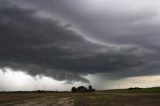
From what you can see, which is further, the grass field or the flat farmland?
the grass field

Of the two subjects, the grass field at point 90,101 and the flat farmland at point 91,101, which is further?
the grass field at point 90,101

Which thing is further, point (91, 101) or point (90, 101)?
point (90, 101)
